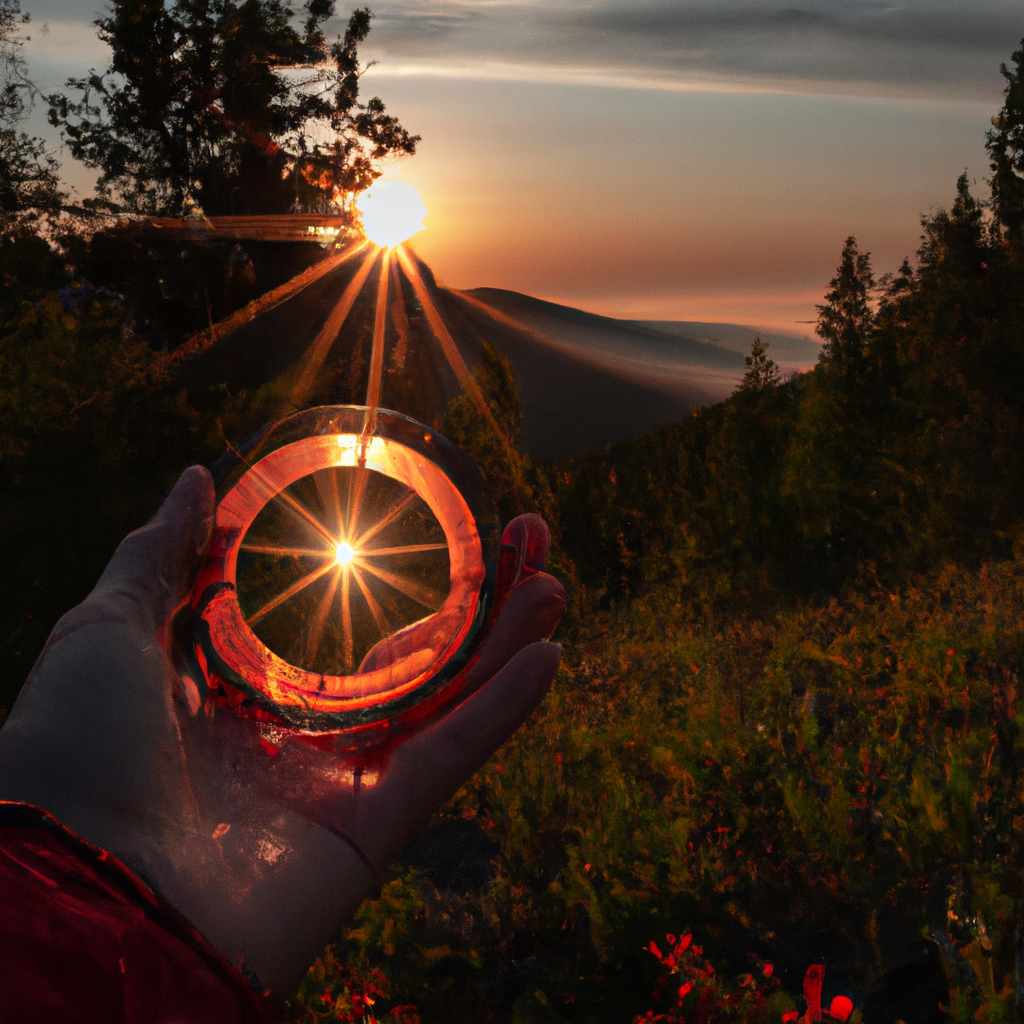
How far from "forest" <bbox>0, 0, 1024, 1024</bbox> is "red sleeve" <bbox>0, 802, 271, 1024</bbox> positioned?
108 inches

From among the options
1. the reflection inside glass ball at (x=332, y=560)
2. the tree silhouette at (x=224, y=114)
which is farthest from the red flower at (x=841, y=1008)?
the tree silhouette at (x=224, y=114)

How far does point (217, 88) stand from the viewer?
30125mm

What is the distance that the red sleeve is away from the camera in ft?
3.92

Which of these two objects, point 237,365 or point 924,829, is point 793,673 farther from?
point 237,365

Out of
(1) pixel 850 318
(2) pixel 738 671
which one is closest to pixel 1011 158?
(1) pixel 850 318

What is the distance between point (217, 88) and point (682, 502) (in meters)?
24.0

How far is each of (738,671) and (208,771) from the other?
6511 mm

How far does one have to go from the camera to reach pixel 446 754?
2.35 m

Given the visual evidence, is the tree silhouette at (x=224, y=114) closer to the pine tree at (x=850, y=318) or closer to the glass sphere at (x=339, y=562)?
the pine tree at (x=850, y=318)

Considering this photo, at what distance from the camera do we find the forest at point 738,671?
4.17 m

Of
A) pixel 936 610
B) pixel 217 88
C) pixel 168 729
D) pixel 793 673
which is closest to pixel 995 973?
pixel 168 729

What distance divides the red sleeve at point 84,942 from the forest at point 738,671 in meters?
2.73

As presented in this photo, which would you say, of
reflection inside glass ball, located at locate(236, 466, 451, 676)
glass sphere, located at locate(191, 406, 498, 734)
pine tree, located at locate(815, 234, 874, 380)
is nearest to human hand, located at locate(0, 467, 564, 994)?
glass sphere, located at locate(191, 406, 498, 734)

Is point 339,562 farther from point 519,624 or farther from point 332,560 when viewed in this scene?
point 519,624
